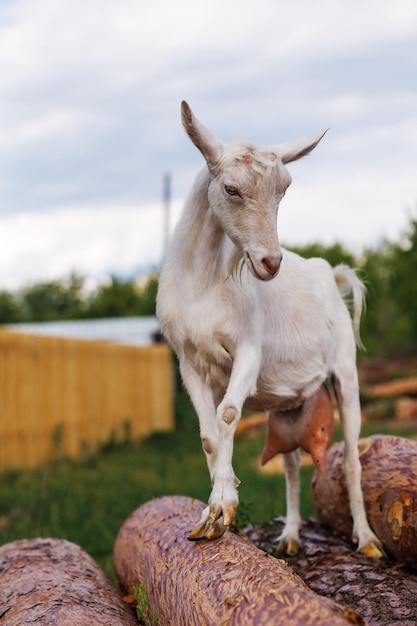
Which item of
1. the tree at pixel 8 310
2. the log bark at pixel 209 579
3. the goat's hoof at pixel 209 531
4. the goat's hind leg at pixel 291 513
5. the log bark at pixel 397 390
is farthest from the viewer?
the tree at pixel 8 310

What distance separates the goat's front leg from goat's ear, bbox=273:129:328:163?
0.95 m

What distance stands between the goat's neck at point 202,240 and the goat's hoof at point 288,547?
208 cm

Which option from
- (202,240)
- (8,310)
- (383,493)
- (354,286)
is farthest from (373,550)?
(8,310)

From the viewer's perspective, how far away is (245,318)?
4.16m

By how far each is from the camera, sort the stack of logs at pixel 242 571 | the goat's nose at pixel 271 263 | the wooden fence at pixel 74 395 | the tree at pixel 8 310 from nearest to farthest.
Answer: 1. the stack of logs at pixel 242 571
2. the goat's nose at pixel 271 263
3. the wooden fence at pixel 74 395
4. the tree at pixel 8 310

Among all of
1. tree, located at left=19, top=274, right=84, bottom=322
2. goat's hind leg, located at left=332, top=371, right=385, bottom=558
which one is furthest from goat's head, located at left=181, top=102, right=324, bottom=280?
tree, located at left=19, top=274, right=84, bottom=322

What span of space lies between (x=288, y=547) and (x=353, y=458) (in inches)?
28.1

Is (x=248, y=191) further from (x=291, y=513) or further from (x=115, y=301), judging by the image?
(x=115, y=301)

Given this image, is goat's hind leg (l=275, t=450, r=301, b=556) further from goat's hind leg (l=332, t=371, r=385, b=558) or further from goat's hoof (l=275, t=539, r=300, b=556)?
goat's hind leg (l=332, t=371, r=385, b=558)

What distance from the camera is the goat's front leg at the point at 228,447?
3768mm

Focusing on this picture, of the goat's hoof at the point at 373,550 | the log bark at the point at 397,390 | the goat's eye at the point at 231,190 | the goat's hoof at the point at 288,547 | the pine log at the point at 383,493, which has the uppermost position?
the goat's eye at the point at 231,190

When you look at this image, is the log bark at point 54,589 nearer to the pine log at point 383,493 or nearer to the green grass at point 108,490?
the green grass at point 108,490

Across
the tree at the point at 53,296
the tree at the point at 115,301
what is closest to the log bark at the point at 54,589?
the tree at the point at 115,301

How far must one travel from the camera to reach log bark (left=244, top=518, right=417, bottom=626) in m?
4.13
